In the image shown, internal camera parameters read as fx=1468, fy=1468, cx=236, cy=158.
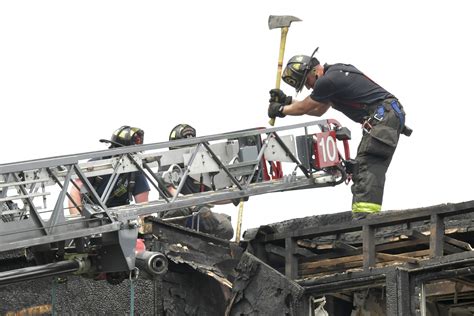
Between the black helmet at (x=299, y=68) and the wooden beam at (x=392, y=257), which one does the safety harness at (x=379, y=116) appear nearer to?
the black helmet at (x=299, y=68)

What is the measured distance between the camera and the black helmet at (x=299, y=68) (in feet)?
48.9

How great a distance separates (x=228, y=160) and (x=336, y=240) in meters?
1.33

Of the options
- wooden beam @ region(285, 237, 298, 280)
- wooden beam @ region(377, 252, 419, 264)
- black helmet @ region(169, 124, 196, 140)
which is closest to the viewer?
wooden beam @ region(377, 252, 419, 264)

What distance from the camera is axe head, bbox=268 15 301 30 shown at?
1535 centimetres

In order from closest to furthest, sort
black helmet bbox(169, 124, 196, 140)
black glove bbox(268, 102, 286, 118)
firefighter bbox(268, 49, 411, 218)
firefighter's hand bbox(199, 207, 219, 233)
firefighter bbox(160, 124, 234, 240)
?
1. firefighter bbox(268, 49, 411, 218)
2. black glove bbox(268, 102, 286, 118)
3. firefighter bbox(160, 124, 234, 240)
4. firefighter's hand bbox(199, 207, 219, 233)
5. black helmet bbox(169, 124, 196, 140)

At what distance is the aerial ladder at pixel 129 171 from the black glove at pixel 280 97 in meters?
0.49

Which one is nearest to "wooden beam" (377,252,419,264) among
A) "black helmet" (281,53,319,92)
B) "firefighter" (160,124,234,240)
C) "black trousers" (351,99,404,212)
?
"black trousers" (351,99,404,212)

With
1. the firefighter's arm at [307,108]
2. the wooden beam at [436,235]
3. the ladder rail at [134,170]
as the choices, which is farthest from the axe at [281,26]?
the wooden beam at [436,235]

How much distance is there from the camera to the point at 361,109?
584 inches

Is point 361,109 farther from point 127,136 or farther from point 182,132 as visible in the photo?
point 182,132

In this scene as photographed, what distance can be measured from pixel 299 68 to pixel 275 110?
1.64 feet

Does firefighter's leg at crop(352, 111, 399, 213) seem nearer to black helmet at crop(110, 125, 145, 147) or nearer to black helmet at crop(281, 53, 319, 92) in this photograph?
black helmet at crop(281, 53, 319, 92)

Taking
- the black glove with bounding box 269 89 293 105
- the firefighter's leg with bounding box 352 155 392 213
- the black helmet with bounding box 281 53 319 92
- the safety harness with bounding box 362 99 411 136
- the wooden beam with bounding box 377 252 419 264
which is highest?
the black helmet with bounding box 281 53 319 92

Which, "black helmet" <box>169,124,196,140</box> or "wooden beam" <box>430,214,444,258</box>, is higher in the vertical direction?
"black helmet" <box>169,124,196,140</box>
